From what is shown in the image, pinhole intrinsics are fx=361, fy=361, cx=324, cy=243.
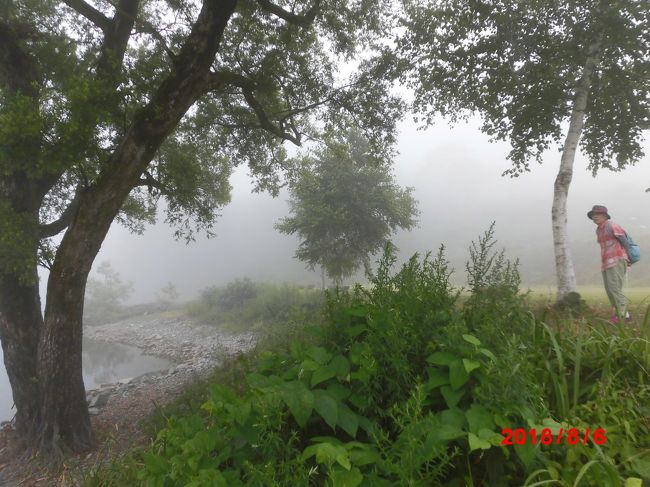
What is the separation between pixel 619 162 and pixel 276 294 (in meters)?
20.8

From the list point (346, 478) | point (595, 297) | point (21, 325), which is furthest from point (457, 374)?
point (595, 297)

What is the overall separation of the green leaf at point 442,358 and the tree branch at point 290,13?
867 cm

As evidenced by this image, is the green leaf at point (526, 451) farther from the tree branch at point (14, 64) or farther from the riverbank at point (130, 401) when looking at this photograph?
the tree branch at point (14, 64)

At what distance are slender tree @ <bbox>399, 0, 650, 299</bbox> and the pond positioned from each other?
19495 mm

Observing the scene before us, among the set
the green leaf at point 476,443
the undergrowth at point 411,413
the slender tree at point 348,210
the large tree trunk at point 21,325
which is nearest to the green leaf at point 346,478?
the undergrowth at point 411,413

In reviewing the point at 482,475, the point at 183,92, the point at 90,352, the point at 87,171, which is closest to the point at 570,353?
the point at 482,475

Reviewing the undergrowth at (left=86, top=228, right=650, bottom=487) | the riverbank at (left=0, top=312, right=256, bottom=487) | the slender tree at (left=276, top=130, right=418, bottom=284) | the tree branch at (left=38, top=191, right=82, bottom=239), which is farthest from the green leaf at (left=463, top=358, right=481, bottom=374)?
the slender tree at (left=276, top=130, right=418, bottom=284)

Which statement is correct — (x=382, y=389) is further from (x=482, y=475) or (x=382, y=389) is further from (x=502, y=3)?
(x=502, y=3)

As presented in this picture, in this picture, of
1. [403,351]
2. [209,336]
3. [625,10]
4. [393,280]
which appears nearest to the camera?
[403,351]

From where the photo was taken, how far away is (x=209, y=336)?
24984 mm

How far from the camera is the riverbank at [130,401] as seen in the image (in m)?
6.11

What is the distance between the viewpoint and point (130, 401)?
11.0 m

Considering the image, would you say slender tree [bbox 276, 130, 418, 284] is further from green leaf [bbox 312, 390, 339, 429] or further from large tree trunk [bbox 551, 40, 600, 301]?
green leaf [bbox 312, 390, 339, 429]

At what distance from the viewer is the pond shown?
20.0m
